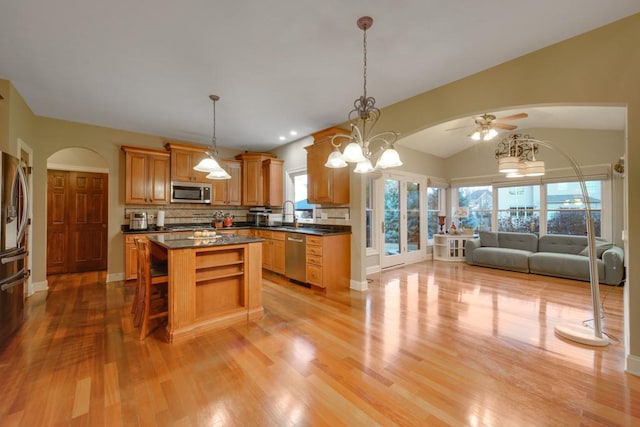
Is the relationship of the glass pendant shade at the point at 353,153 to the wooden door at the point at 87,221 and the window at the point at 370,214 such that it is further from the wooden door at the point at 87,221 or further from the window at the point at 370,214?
the wooden door at the point at 87,221

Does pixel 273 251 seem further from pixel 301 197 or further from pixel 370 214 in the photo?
pixel 370 214

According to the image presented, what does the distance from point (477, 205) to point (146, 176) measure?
25.2ft

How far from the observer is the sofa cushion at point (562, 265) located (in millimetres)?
4617

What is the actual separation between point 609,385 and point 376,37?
322 cm

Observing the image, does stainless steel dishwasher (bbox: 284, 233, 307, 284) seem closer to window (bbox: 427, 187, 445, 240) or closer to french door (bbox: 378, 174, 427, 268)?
french door (bbox: 378, 174, 427, 268)

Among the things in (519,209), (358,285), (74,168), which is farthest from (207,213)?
(519,209)

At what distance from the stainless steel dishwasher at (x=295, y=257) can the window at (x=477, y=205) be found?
16.6 ft

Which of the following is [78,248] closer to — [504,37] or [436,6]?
[436,6]

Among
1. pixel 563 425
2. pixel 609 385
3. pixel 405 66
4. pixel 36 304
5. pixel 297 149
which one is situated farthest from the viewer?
pixel 297 149

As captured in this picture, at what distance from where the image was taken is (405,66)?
2779mm

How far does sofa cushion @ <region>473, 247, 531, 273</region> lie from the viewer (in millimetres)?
5352

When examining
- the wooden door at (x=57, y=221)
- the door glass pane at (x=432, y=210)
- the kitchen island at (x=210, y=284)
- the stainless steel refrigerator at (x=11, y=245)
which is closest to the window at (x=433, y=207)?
the door glass pane at (x=432, y=210)

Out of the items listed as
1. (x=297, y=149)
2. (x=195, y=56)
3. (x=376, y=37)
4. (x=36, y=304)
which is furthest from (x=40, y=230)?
(x=376, y=37)

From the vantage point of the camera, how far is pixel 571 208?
5.61 meters
